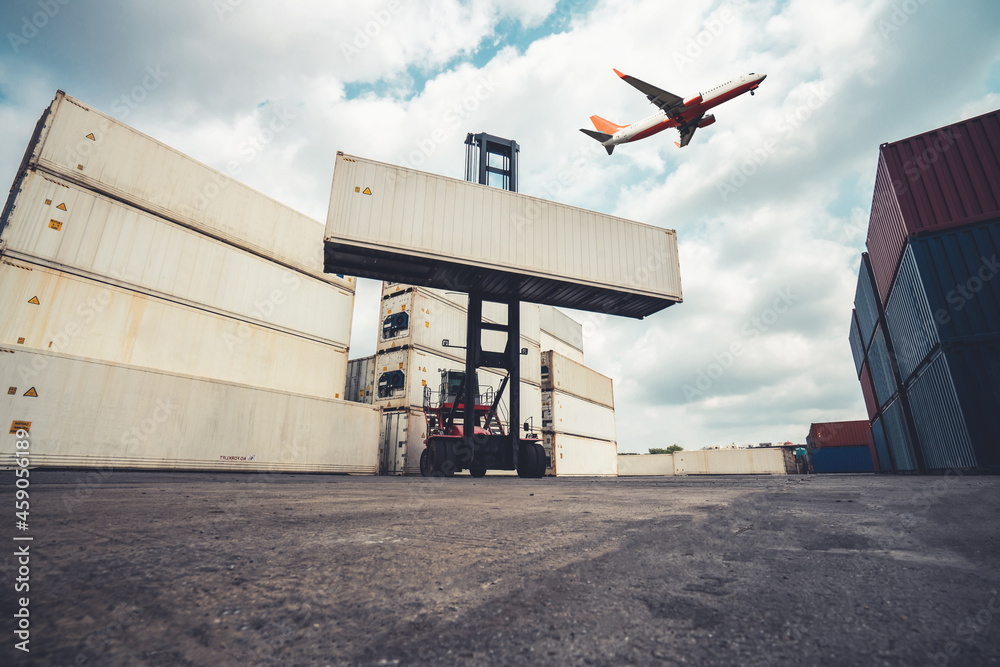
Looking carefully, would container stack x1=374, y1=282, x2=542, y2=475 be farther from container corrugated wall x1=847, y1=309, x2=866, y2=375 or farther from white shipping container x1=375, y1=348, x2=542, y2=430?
container corrugated wall x1=847, y1=309, x2=866, y2=375

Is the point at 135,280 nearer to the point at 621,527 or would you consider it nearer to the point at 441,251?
the point at 441,251

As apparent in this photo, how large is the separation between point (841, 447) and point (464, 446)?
32.6m

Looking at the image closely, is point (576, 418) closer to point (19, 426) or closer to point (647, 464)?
point (19, 426)

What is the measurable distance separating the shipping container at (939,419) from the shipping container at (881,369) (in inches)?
90.0

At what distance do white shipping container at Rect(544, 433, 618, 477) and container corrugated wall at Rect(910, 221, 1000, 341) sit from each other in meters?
16.3

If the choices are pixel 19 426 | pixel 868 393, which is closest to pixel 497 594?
pixel 19 426

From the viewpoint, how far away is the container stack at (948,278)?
1015 centimetres

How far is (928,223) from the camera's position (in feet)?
37.2

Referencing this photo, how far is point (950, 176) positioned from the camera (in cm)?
1129

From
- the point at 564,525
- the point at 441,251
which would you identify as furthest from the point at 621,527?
the point at 441,251

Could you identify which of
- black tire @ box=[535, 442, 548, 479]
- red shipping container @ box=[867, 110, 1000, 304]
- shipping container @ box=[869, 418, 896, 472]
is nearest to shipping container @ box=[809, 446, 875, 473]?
shipping container @ box=[869, 418, 896, 472]

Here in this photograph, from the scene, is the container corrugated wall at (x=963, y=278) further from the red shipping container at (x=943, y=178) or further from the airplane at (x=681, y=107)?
the airplane at (x=681, y=107)

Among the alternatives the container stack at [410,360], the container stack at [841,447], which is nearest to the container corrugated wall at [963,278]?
the container stack at [410,360]

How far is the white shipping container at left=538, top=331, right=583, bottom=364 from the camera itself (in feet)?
96.5
